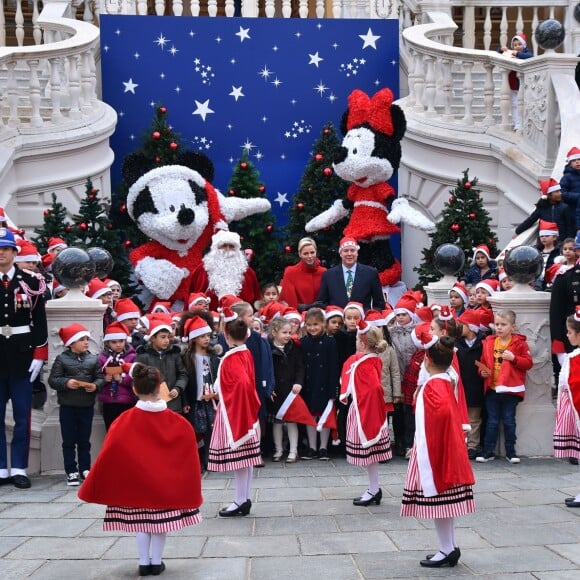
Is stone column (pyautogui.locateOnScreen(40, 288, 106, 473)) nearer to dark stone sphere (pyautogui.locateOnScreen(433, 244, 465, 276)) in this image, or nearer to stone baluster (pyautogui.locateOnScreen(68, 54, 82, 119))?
dark stone sphere (pyautogui.locateOnScreen(433, 244, 465, 276))

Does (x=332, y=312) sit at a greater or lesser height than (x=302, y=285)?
greater

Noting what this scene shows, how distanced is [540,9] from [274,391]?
461 inches

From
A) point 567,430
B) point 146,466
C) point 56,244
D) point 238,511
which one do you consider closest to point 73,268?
point 56,244

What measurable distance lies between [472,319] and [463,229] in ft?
10.6

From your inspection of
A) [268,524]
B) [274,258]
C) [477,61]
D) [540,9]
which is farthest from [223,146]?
[268,524]

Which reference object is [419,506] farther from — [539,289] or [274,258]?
[274,258]

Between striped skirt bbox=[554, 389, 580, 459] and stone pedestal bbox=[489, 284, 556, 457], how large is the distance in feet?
5.75

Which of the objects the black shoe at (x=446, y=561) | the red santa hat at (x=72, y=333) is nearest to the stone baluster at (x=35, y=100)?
the red santa hat at (x=72, y=333)

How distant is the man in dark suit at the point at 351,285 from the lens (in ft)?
39.4

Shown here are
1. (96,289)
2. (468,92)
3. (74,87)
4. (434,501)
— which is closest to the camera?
(434,501)

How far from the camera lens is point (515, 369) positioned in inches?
395

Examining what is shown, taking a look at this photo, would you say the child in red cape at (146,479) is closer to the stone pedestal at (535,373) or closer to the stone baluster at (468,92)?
the stone pedestal at (535,373)

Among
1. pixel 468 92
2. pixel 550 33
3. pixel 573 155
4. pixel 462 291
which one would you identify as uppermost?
pixel 550 33

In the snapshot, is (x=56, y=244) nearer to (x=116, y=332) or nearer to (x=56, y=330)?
(x=56, y=330)
